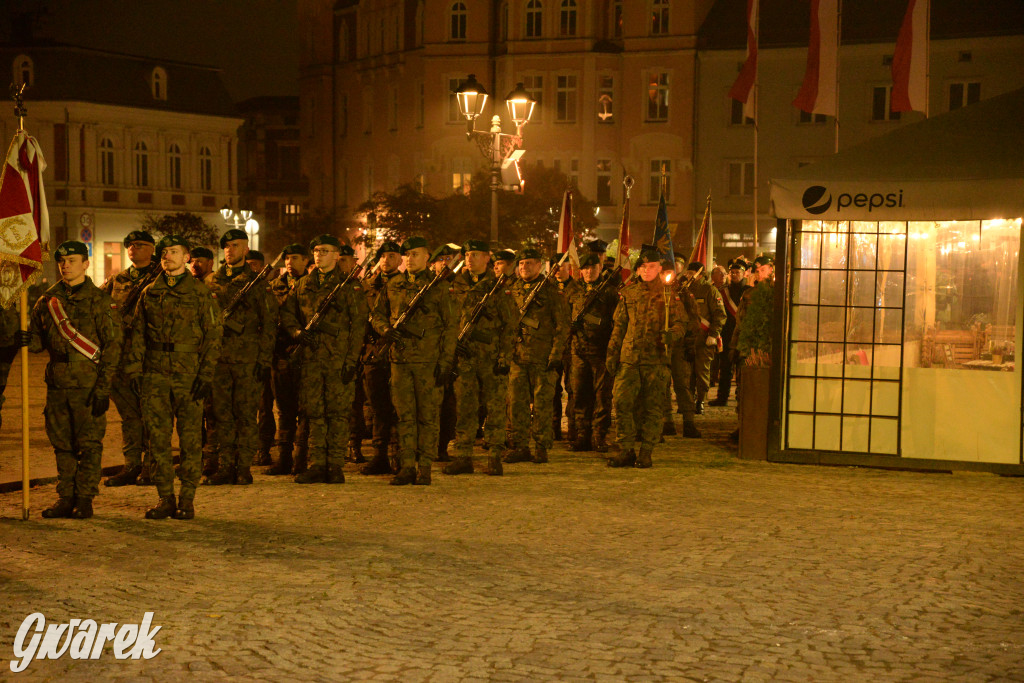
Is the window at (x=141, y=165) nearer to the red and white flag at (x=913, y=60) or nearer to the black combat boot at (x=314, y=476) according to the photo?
the red and white flag at (x=913, y=60)

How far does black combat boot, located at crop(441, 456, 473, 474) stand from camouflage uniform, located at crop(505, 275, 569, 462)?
944 mm

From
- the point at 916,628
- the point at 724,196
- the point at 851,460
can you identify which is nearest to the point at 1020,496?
the point at 851,460

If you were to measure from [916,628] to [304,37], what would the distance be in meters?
63.1

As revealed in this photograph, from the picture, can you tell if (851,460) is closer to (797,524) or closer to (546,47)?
(797,524)

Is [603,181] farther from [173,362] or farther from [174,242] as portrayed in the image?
[173,362]

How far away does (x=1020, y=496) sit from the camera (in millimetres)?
10594

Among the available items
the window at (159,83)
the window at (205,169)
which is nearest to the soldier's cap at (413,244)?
the window at (159,83)

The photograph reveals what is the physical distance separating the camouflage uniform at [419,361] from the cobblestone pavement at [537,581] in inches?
17.3

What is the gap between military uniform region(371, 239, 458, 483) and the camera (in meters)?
10.8

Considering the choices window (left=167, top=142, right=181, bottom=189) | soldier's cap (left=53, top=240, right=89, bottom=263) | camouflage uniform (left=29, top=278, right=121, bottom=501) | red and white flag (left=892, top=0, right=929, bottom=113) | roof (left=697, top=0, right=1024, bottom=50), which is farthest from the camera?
window (left=167, top=142, right=181, bottom=189)

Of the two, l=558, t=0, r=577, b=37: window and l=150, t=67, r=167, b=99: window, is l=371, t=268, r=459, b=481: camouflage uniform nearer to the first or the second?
l=558, t=0, r=577, b=37: window

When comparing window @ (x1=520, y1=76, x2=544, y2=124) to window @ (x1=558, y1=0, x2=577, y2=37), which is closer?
window @ (x1=558, y1=0, x2=577, y2=37)

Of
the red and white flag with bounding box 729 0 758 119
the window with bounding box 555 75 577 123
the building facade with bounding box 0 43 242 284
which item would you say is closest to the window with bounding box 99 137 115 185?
the building facade with bounding box 0 43 242 284

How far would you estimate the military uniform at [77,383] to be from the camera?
355 inches
